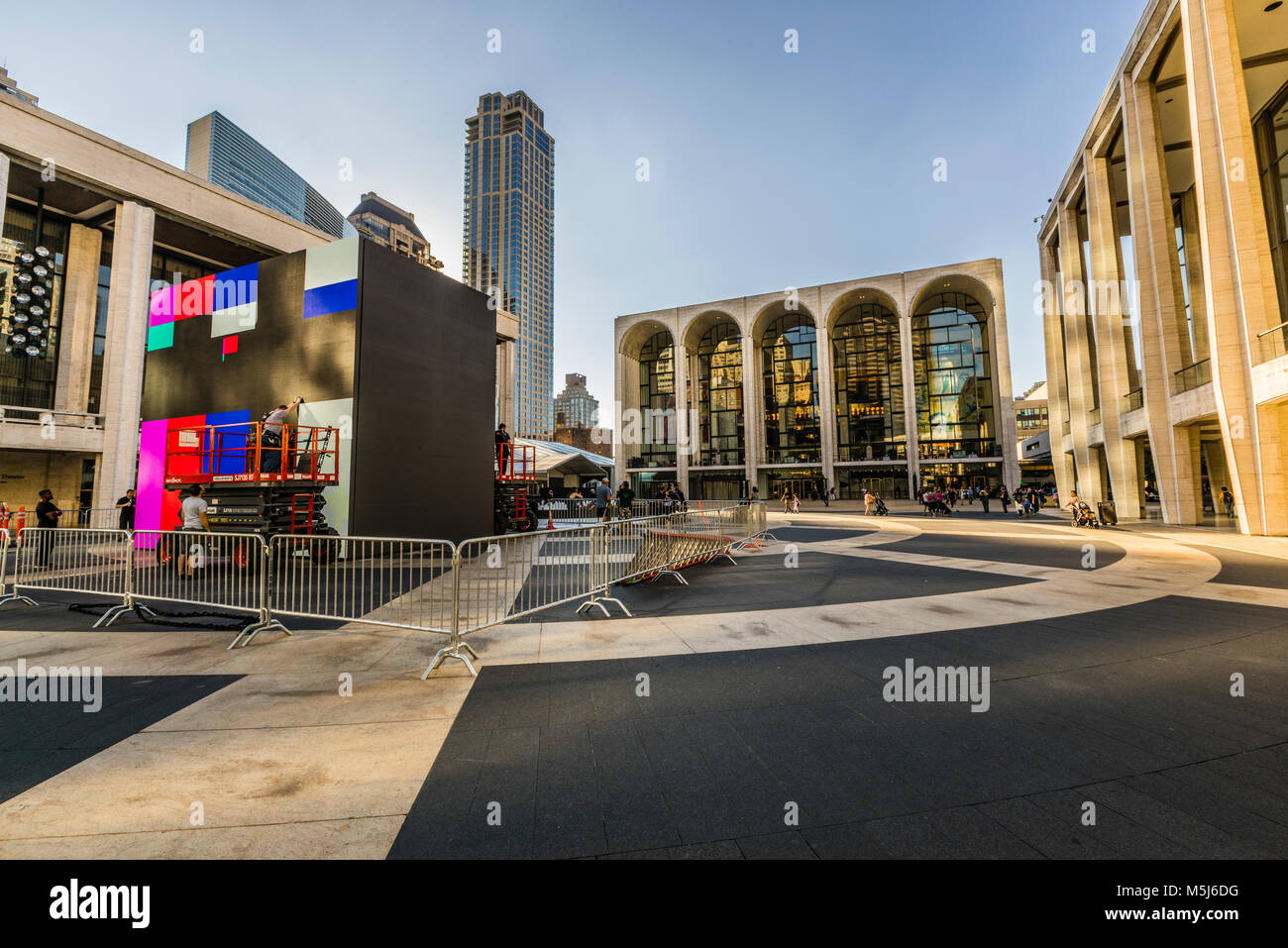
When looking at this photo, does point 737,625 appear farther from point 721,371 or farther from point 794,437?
point 721,371

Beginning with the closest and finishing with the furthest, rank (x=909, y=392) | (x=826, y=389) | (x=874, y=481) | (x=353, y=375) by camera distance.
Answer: (x=353, y=375), (x=909, y=392), (x=826, y=389), (x=874, y=481)

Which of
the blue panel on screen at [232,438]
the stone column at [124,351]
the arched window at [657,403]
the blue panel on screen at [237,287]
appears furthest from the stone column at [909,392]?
the stone column at [124,351]

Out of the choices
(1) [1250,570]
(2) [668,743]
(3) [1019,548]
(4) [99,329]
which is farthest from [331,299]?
(4) [99,329]

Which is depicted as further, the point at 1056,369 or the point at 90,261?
the point at 1056,369

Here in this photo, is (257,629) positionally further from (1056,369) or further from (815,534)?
(1056,369)

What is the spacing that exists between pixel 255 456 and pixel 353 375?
314 cm

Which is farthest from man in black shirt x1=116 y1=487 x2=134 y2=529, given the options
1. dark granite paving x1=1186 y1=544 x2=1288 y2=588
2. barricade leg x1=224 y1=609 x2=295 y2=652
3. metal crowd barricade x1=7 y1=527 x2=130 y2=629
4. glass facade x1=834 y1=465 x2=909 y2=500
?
glass facade x1=834 y1=465 x2=909 y2=500

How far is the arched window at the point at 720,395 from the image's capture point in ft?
192

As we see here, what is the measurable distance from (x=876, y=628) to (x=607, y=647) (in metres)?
3.53

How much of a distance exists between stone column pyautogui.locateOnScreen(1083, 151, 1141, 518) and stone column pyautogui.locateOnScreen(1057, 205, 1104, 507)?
15.7 ft

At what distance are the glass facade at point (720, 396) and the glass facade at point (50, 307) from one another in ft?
167

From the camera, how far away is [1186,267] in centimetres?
2839

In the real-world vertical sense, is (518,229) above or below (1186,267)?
above

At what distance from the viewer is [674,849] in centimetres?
234
